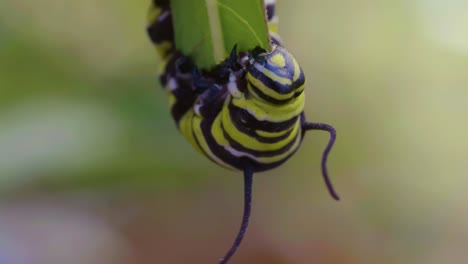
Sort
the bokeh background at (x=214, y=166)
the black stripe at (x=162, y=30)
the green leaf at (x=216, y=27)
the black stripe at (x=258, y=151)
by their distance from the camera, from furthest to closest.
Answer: the bokeh background at (x=214, y=166)
the black stripe at (x=162, y=30)
the black stripe at (x=258, y=151)
the green leaf at (x=216, y=27)

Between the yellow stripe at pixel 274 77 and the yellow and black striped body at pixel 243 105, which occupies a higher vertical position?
the yellow stripe at pixel 274 77

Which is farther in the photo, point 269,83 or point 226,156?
point 226,156

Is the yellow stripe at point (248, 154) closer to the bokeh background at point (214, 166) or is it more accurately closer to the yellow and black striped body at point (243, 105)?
the yellow and black striped body at point (243, 105)

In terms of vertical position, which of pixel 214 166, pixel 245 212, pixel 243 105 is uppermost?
pixel 243 105

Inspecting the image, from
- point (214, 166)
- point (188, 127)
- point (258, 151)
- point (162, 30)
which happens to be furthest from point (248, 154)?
point (214, 166)

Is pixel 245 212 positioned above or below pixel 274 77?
below

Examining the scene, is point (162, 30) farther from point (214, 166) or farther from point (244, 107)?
point (214, 166)

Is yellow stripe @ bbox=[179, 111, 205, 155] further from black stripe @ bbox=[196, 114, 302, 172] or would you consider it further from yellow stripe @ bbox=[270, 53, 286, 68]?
yellow stripe @ bbox=[270, 53, 286, 68]

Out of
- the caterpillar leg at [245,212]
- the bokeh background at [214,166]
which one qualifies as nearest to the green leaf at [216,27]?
the caterpillar leg at [245,212]
